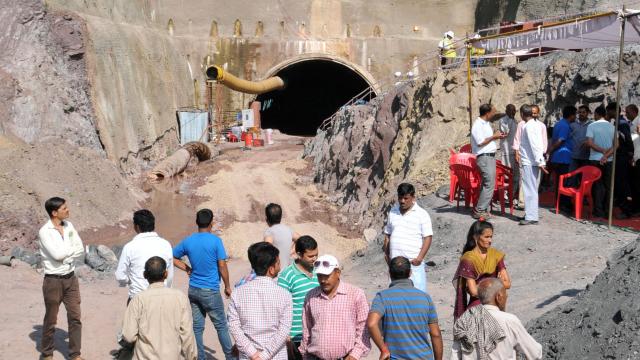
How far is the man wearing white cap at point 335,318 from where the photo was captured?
5.57 meters

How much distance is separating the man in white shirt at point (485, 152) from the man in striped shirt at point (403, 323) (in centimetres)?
Answer: 605

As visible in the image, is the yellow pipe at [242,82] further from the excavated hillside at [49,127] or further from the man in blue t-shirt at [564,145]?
the man in blue t-shirt at [564,145]

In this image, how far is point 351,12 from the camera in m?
33.5

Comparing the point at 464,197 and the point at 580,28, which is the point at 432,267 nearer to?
the point at 464,197

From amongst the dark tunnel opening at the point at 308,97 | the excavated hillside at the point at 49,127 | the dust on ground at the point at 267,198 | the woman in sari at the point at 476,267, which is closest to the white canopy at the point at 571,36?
the dust on ground at the point at 267,198

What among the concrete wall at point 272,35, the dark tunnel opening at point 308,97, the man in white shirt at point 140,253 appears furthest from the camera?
the dark tunnel opening at point 308,97

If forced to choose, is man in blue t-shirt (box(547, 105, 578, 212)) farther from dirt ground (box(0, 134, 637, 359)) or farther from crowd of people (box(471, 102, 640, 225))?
dirt ground (box(0, 134, 637, 359))

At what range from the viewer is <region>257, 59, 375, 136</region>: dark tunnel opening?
37656 millimetres

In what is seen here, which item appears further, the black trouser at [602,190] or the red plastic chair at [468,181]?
the red plastic chair at [468,181]

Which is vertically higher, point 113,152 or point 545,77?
point 545,77

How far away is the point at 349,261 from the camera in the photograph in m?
14.1

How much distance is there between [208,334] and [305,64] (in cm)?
2665

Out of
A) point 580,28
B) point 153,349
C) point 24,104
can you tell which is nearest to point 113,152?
point 24,104

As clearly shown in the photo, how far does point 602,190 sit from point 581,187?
1.28ft
